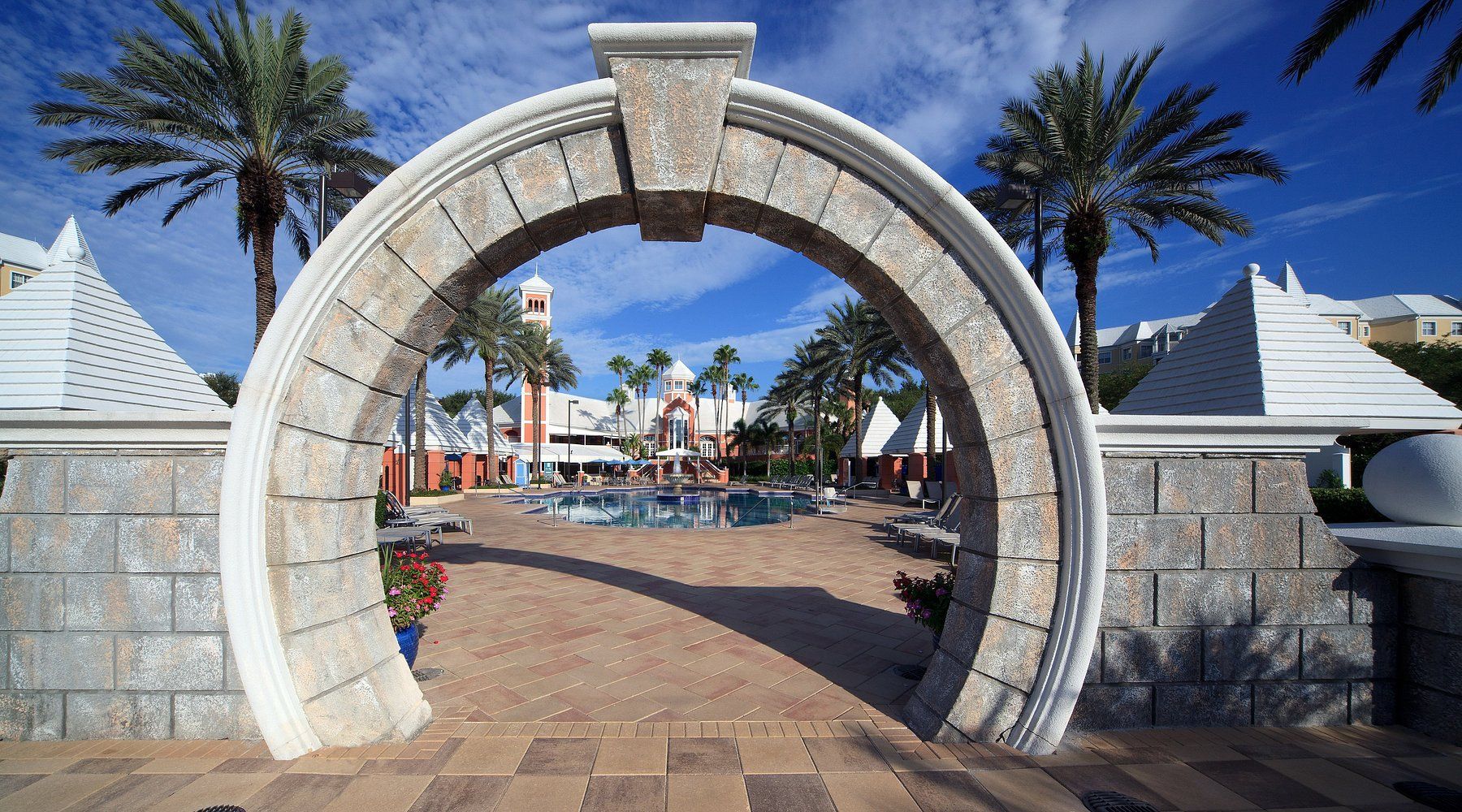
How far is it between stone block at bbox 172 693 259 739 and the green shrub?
16.3 meters

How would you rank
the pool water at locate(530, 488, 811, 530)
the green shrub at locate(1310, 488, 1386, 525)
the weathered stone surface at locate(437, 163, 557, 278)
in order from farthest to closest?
the pool water at locate(530, 488, 811, 530)
the green shrub at locate(1310, 488, 1386, 525)
the weathered stone surface at locate(437, 163, 557, 278)

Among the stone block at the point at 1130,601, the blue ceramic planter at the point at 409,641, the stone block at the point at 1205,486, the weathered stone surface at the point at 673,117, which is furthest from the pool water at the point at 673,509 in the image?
the weathered stone surface at the point at 673,117

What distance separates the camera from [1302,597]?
391cm

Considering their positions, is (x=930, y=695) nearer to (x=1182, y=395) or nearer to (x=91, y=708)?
(x=91, y=708)

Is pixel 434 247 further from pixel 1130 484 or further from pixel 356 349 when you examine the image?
pixel 1130 484

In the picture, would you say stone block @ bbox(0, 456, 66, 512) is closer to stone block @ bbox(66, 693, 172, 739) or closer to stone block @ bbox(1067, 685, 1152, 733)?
stone block @ bbox(66, 693, 172, 739)

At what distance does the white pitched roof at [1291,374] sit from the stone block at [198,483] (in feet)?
51.8

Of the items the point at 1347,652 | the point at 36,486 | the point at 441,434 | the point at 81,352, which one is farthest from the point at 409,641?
the point at 441,434

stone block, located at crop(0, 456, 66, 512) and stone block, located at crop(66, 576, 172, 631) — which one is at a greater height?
stone block, located at crop(0, 456, 66, 512)

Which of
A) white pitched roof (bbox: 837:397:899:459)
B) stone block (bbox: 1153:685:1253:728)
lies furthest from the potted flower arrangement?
white pitched roof (bbox: 837:397:899:459)

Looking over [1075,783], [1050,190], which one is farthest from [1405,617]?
[1050,190]

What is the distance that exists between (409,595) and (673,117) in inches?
175

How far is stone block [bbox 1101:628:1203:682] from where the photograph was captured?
12.6ft

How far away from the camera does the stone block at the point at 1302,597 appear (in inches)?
153
